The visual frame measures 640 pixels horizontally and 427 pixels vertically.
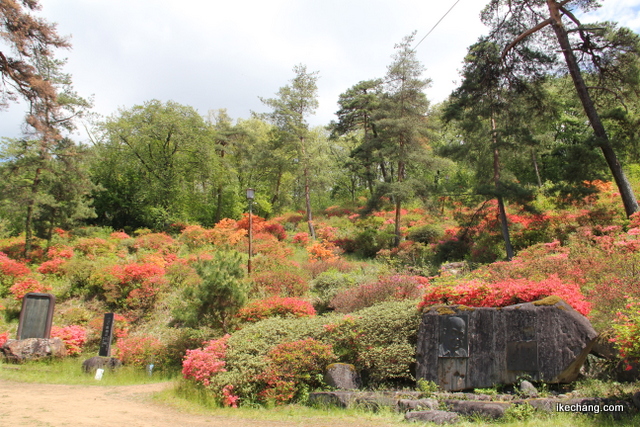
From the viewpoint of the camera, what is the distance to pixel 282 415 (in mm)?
5578

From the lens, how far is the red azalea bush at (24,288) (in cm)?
1216

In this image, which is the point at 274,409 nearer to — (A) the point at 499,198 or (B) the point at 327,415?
(B) the point at 327,415

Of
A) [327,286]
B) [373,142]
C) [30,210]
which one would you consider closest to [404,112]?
[373,142]

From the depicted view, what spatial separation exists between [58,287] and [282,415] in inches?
462

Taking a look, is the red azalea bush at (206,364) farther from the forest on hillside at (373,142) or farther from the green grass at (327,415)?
the forest on hillside at (373,142)

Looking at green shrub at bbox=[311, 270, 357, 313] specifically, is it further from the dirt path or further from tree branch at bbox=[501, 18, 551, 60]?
tree branch at bbox=[501, 18, 551, 60]

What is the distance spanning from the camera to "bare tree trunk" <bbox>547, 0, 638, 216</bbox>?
1129cm

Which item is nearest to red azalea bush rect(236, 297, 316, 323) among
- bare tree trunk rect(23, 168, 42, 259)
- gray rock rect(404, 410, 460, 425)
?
gray rock rect(404, 410, 460, 425)

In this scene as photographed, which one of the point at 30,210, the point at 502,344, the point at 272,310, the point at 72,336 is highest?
the point at 30,210

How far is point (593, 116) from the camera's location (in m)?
11.7

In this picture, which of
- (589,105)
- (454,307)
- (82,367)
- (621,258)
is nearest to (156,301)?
(82,367)

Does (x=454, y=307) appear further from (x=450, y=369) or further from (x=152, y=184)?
(x=152, y=184)

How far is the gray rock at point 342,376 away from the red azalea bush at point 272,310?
290cm

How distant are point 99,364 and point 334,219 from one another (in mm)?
17492
